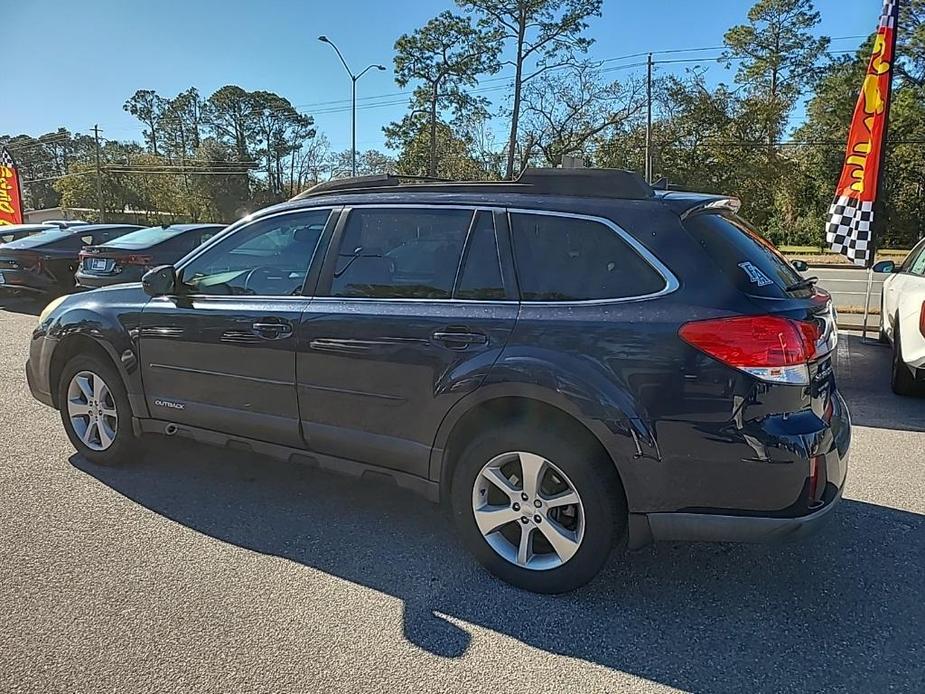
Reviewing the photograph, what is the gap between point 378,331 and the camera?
3.25 meters

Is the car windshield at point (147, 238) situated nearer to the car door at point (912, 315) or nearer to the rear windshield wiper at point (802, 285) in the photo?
the rear windshield wiper at point (802, 285)

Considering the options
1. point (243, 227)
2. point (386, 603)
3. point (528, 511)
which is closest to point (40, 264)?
point (243, 227)

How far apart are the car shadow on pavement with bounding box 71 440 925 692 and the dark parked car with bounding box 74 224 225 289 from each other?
22.0 feet

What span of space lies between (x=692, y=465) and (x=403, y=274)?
1.57m

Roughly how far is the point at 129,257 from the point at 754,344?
948cm

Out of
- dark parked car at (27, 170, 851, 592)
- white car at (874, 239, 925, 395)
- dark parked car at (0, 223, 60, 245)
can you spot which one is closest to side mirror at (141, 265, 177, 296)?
dark parked car at (27, 170, 851, 592)

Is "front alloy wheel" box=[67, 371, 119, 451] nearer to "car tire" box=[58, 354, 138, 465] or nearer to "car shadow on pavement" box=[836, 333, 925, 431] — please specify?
"car tire" box=[58, 354, 138, 465]

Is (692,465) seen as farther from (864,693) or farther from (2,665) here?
(2,665)

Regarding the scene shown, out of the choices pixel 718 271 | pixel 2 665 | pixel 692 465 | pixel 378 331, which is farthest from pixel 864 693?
pixel 2 665

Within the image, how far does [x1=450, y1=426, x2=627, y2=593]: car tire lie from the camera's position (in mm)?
2836

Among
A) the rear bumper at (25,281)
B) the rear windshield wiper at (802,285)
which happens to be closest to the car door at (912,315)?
the rear windshield wiper at (802,285)

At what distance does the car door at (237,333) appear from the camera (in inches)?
142

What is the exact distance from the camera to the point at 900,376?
6.23 m

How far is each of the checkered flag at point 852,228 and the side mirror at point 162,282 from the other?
7.96 m
